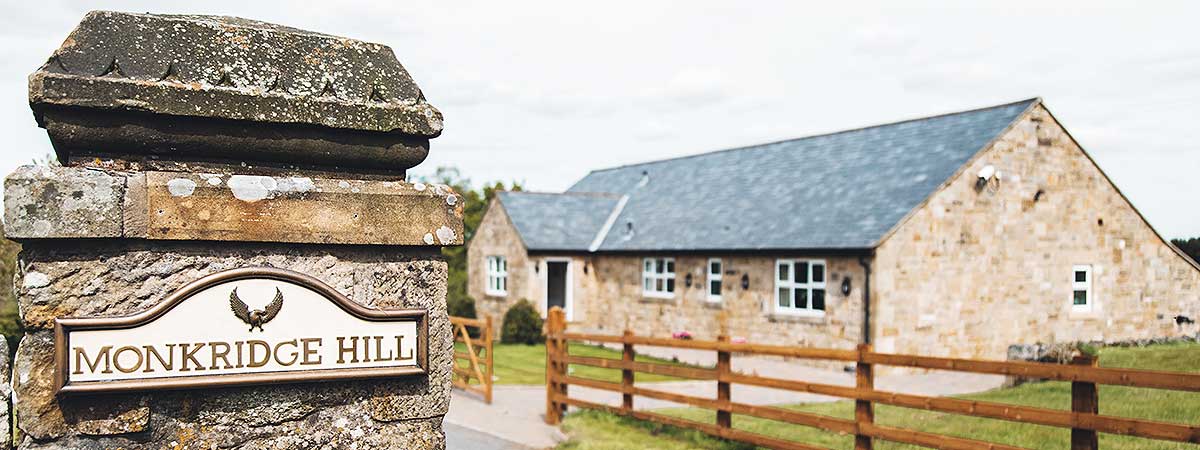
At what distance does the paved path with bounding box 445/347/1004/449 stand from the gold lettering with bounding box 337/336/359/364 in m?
7.18

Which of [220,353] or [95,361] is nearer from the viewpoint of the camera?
[95,361]

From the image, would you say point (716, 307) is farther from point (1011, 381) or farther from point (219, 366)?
point (219, 366)

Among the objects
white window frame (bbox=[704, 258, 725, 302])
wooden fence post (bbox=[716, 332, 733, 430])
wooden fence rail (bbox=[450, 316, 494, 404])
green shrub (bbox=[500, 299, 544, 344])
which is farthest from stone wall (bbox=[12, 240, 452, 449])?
green shrub (bbox=[500, 299, 544, 344])

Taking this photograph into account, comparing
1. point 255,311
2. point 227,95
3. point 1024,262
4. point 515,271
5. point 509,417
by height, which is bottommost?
point 509,417

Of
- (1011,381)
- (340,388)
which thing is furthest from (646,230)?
(340,388)

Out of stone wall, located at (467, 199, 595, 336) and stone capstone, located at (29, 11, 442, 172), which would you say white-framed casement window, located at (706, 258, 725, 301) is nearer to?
stone wall, located at (467, 199, 595, 336)

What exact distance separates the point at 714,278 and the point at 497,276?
8.14m

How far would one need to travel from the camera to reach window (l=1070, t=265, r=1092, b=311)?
21109 millimetres

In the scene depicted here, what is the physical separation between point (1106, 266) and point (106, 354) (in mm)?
22828

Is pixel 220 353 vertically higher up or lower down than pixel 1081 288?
higher up

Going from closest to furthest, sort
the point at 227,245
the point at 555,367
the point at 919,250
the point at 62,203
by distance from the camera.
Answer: the point at 62,203
the point at 227,245
the point at 555,367
the point at 919,250

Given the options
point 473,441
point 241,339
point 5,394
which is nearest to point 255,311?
point 241,339

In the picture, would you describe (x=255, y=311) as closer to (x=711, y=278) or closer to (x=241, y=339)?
(x=241, y=339)

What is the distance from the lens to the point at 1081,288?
2120 centimetres
